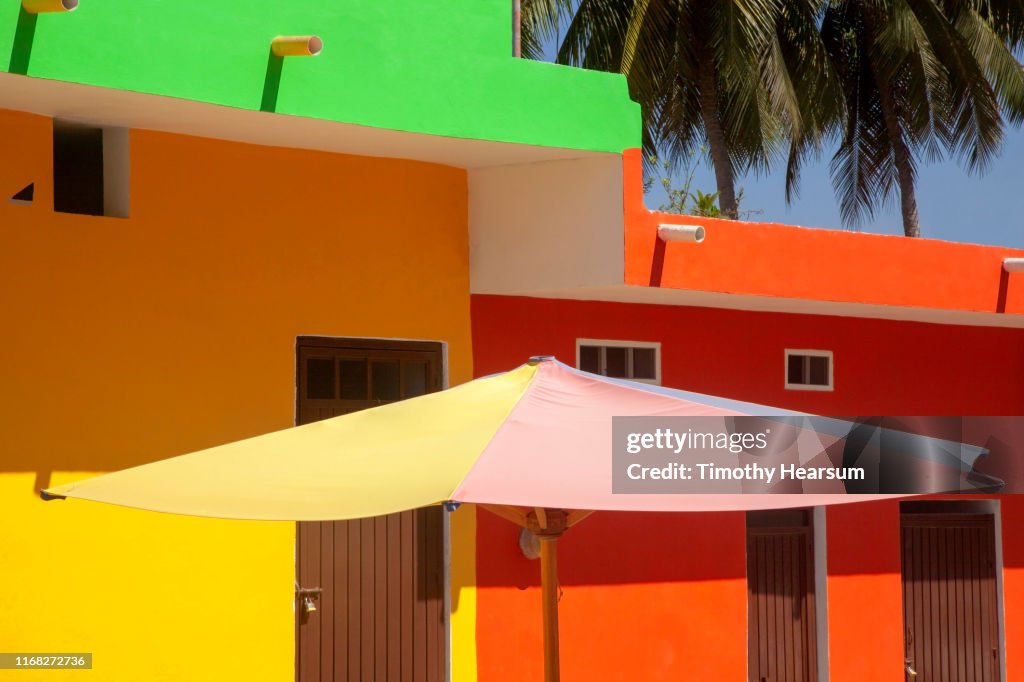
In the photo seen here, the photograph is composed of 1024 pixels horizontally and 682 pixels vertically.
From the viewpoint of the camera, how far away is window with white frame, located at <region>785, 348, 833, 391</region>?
1209 centimetres

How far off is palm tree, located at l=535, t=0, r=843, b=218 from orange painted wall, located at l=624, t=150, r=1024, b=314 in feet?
33.7

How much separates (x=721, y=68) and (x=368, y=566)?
14.7 metres

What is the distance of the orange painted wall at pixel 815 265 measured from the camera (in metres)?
9.95

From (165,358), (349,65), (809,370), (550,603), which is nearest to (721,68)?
(809,370)

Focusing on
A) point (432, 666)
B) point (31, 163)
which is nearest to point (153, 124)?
→ point (31, 163)

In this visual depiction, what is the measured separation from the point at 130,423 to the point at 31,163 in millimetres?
1572

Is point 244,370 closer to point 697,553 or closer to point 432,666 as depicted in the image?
point 432,666

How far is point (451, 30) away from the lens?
907 centimetres

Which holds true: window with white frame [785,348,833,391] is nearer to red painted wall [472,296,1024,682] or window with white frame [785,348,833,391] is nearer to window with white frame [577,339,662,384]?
red painted wall [472,296,1024,682]

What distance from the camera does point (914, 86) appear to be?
80.8 ft

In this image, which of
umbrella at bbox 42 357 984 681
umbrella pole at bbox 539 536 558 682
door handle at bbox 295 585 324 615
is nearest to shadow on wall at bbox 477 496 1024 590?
door handle at bbox 295 585 324 615

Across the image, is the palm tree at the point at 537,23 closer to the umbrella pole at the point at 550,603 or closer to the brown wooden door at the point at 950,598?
the brown wooden door at the point at 950,598

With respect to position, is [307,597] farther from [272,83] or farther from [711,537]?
Result: [711,537]

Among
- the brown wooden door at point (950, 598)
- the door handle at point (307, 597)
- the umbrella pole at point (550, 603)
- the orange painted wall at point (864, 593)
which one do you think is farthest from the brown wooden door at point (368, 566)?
the brown wooden door at point (950, 598)
